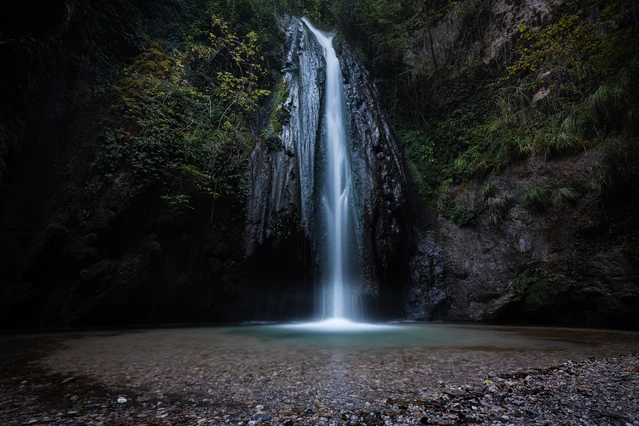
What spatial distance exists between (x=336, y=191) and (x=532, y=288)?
5290 mm

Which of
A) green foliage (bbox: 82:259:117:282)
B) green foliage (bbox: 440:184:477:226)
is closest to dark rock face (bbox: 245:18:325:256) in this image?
green foliage (bbox: 82:259:117:282)

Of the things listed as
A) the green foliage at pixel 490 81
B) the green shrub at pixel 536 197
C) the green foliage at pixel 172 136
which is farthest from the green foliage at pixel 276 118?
the green shrub at pixel 536 197

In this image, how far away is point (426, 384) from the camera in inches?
88.0

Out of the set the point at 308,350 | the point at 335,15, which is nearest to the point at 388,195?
the point at 308,350

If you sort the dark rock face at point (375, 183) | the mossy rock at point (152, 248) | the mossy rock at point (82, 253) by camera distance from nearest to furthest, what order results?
the mossy rock at point (82, 253), the mossy rock at point (152, 248), the dark rock face at point (375, 183)

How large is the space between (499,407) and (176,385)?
2233mm

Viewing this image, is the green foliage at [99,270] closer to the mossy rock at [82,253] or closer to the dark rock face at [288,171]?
the mossy rock at [82,253]

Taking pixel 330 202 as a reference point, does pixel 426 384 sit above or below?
below

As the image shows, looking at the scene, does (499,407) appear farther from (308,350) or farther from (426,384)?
(308,350)

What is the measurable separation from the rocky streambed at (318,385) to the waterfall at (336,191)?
3.68 meters

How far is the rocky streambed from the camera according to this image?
67.3 inches

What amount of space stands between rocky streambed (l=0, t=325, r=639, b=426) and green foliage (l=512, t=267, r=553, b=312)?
3084 millimetres

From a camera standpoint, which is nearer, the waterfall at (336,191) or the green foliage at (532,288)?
the green foliage at (532,288)

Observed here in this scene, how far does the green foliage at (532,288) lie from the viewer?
6.68 meters
